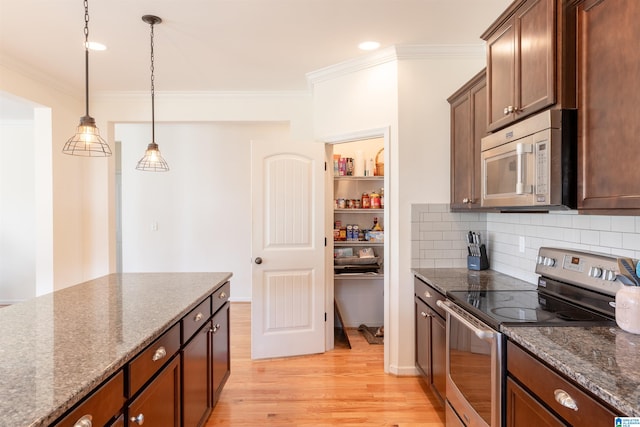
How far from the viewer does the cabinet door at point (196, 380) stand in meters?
1.85

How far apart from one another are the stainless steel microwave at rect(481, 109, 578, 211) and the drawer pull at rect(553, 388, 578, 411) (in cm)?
75

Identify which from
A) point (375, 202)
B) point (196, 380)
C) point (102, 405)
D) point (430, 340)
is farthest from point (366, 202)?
point (102, 405)

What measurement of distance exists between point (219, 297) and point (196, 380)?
0.60 m

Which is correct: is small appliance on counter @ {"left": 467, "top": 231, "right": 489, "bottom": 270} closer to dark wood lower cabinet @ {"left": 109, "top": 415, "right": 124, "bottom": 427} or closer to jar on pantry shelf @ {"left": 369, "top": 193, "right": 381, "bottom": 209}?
jar on pantry shelf @ {"left": 369, "top": 193, "right": 381, "bottom": 209}

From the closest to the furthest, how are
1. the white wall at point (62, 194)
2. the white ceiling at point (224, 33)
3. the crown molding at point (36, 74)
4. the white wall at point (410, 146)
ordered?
the white ceiling at point (224, 33), the white wall at point (410, 146), the crown molding at point (36, 74), the white wall at point (62, 194)

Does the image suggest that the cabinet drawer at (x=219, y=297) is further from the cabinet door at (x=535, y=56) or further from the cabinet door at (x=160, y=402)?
the cabinet door at (x=535, y=56)

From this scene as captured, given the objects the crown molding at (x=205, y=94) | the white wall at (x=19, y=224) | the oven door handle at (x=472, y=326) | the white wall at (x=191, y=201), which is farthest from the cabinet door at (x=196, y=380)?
the white wall at (x=19, y=224)

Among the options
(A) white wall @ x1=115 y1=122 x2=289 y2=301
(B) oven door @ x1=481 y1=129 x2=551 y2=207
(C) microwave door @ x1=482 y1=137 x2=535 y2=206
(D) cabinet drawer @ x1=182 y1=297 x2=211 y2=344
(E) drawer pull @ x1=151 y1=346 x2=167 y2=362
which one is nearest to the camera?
(E) drawer pull @ x1=151 y1=346 x2=167 y2=362

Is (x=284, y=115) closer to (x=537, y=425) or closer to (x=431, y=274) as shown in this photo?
(x=431, y=274)

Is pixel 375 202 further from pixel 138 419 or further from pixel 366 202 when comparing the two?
pixel 138 419

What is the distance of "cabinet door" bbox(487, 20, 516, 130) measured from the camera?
73.9 inches

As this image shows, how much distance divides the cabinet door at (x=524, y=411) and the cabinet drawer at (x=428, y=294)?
767 millimetres

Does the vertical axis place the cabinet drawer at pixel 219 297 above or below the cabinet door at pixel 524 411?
above

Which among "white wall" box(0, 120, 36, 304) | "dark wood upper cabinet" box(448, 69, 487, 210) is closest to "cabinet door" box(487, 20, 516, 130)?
"dark wood upper cabinet" box(448, 69, 487, 210)
